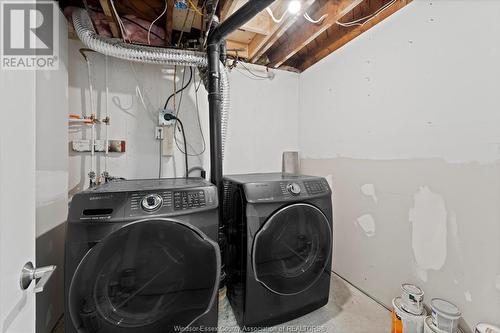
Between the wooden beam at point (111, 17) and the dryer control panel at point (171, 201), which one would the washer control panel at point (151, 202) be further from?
the wooden beam at point (111, 17)

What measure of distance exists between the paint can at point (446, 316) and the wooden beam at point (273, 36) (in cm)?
199

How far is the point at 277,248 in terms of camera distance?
144 cm

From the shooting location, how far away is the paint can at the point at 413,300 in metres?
1.28

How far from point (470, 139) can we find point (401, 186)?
0.46 m

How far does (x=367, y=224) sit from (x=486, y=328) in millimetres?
788

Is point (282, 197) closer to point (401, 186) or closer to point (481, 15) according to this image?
point (401, 186)

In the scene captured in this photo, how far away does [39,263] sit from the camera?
1.21 m

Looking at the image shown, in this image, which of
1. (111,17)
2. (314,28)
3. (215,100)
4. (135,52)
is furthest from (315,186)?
(111,17)

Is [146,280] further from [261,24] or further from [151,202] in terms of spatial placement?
[261,24]

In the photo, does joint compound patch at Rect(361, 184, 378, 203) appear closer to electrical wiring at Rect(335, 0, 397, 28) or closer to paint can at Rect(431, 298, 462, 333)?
paint can at Rect(431, 298, 462, 333)

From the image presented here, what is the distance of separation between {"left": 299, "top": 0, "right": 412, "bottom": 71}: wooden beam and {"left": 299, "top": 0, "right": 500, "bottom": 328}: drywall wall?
61mm

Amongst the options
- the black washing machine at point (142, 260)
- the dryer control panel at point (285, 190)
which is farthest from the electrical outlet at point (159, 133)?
the dryer control panel at point (285, 190)

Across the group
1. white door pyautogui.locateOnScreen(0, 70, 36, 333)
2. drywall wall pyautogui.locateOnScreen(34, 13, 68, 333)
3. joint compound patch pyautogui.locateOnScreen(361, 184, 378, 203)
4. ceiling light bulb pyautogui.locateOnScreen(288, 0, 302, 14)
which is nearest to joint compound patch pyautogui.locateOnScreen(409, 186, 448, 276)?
joint compound patch pyautogui.locateOnScreen(361, 184, 378, 203)

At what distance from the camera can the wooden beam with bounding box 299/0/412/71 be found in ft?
5.15
